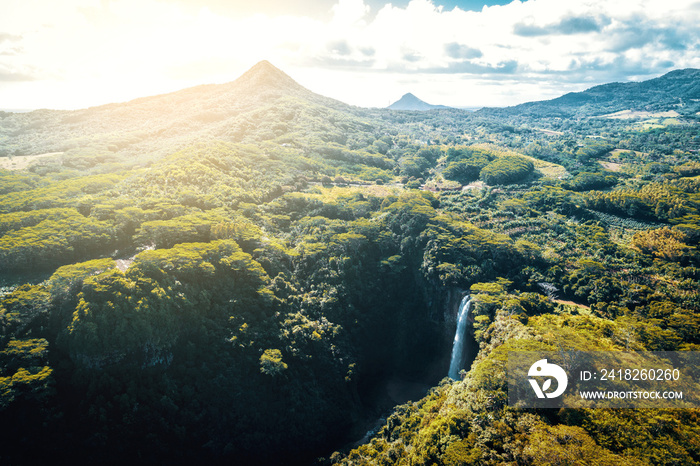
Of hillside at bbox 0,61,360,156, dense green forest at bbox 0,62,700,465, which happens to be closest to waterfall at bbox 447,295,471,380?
dense green forest at bbox 0,62,700,465

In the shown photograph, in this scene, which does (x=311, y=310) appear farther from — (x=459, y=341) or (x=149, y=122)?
(x=149, y=122)

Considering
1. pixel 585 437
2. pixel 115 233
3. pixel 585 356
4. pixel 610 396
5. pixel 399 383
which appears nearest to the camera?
pixel 585 437

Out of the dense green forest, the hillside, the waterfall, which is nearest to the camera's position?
the dense green forest

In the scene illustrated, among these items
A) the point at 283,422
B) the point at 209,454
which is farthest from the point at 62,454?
the point at 283,422

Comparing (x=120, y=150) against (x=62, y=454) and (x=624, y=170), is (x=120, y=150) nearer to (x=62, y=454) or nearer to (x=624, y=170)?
(x=62, y=454)

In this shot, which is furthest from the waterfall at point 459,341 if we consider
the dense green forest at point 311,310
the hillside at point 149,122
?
the hillside at point 149,122

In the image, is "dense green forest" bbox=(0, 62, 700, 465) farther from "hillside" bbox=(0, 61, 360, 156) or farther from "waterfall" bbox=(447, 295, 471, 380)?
"hillside" bbox=(0, 61, 360, 156)

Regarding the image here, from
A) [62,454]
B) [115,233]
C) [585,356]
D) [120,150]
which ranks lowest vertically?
[62,454]
